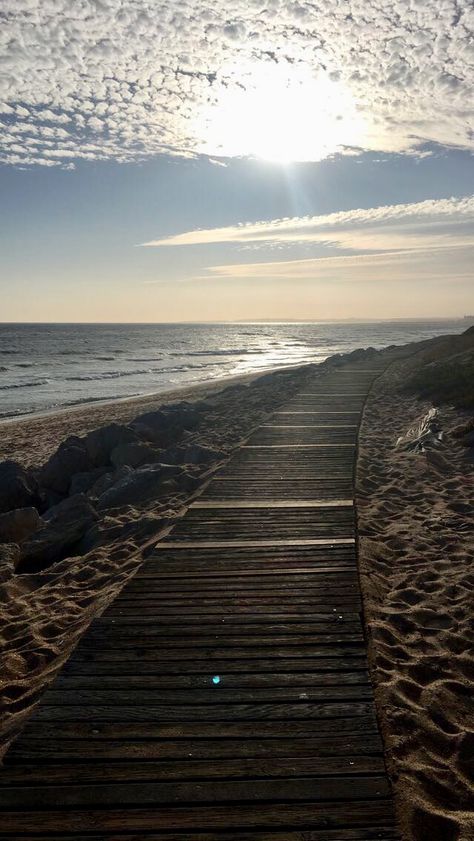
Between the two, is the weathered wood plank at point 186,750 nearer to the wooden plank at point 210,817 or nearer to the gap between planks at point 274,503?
the wooden plank at point 210,817

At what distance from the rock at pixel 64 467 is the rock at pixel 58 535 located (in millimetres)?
2582

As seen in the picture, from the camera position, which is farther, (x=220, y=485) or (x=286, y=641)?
(x=220, y=485)

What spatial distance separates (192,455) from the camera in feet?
36.1

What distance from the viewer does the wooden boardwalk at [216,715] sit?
110 inches

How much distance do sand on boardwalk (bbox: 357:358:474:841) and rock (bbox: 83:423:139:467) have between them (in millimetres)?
5639

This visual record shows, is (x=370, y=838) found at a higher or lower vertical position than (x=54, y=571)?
higher

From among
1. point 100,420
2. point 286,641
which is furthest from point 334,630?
point 100,420

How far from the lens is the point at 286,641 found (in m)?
4.33

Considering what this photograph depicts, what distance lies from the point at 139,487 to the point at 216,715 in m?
6.13

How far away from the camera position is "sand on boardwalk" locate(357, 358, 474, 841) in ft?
9.99

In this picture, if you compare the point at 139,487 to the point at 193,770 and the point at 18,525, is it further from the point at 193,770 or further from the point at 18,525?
the point at 193,770

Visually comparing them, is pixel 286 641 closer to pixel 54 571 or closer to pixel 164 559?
pixel 164 559

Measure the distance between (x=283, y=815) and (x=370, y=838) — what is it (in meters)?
0.42

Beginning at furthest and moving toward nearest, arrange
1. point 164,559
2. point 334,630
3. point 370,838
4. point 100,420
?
point 100,420, point 164,559, point 334,630, point 370,838
